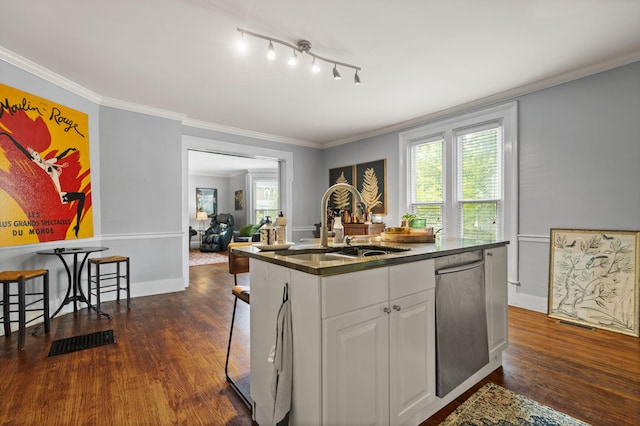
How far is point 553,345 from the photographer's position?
8.60 feet

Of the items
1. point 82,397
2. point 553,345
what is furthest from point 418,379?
point 82,397

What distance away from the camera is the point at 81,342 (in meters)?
2.71

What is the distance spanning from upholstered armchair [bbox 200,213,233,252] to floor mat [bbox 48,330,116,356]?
5.67 meters

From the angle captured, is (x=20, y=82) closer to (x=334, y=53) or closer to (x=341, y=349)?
(x=334, y=53)

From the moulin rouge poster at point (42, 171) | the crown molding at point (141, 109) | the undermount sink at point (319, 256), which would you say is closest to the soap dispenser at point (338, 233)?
the undermount sink at point (319, 256)

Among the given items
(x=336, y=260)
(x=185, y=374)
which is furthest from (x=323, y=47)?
(x=185, y=374)

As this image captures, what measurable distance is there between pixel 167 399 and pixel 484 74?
157 inches

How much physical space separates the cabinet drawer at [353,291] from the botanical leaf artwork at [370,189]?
4055 millimetres

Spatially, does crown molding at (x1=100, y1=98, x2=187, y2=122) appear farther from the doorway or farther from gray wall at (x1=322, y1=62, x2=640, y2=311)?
gray wall at (x1=322, y1=62, x2=640, y2=311)

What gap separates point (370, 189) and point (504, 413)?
4143 millimetres

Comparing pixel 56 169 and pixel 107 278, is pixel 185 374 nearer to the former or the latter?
pixel 107 278

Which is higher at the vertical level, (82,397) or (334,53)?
(334,53)

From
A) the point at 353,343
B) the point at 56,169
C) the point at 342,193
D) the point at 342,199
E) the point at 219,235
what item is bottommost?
the point at 219,235

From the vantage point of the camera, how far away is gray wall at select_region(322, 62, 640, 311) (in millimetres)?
2922
